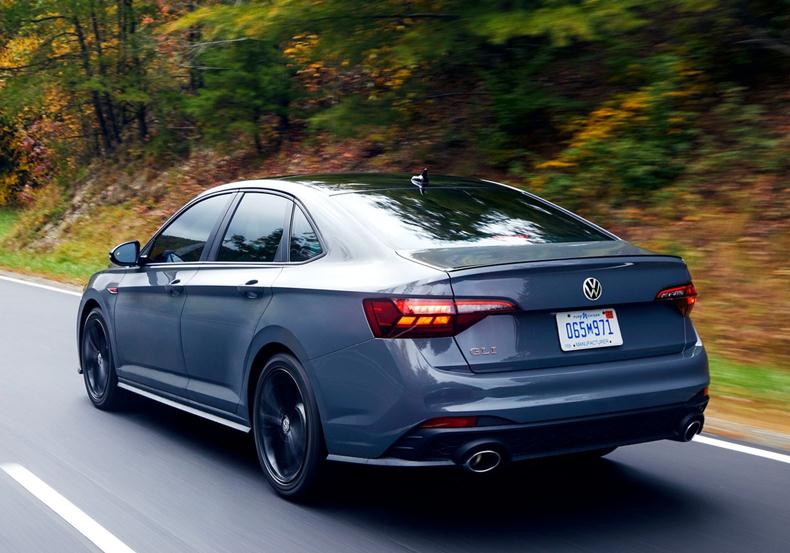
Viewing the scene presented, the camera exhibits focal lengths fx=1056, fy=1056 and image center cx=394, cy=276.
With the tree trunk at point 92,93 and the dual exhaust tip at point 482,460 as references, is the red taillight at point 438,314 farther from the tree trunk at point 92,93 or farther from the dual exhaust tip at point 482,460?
the tree trunk at point 92,93

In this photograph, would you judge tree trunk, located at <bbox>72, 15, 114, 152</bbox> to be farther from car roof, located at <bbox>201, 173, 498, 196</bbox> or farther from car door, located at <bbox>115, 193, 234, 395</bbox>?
car roof, located at <bbox>201, 173, 498, 196</bbox>

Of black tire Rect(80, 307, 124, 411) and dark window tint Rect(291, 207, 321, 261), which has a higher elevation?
dark window tint Rect(291, 207, 321, 261)

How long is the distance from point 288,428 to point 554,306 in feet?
5.16

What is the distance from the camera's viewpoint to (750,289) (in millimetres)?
9609

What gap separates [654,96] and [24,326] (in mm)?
7896

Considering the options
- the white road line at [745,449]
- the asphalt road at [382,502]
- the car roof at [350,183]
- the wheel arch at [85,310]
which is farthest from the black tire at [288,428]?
the wheel arch at [85,310]

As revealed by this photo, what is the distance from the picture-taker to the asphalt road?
4.67m

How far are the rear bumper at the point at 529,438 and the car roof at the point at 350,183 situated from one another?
167 centimetres

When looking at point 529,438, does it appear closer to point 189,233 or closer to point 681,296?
point 681,296

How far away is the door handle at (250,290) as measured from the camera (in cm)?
553

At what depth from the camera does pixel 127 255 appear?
707 centimetres

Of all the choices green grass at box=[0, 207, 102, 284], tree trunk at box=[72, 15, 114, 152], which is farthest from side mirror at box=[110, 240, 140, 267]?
tree trunk at box=[72, 15, 114, 152]

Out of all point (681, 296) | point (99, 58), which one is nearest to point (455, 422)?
point (681, 296)

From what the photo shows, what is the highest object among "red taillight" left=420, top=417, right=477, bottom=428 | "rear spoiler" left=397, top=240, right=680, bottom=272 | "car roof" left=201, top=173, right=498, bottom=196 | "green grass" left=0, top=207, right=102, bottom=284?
"car roof" left=201, top=173, right=498, bottom=196
